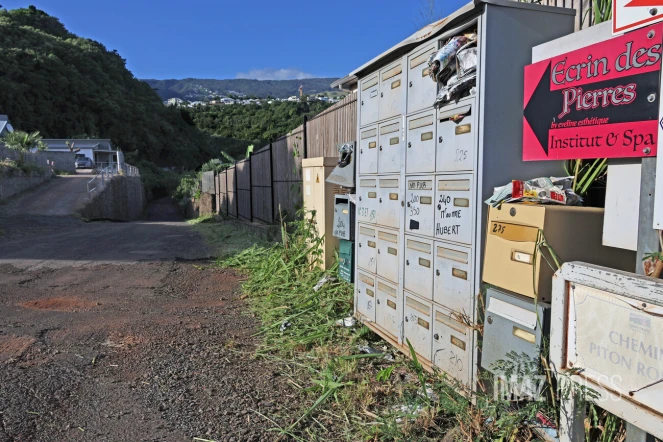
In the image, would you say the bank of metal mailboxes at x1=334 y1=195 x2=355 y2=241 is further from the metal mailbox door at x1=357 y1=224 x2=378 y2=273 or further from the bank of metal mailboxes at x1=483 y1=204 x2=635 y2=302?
the bank of metal mailboxes at x1=483 y1=204 x2=635 y2=302

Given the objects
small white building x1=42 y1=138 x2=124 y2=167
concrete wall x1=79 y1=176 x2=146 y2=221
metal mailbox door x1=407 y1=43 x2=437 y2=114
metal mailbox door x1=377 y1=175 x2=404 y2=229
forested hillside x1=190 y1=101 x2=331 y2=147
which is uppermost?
forested hillside x1=190 y1=101 x2=331 y2=147

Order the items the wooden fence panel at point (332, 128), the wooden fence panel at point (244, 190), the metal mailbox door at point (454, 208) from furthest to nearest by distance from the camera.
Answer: the wooden fence panel at point (244, 190) → the wooden fence panel at point (332, 128) → the metal mailbox door at point (454, 208)

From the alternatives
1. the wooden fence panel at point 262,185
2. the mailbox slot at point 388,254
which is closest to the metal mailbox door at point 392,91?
the mailbox slot at point 388,254

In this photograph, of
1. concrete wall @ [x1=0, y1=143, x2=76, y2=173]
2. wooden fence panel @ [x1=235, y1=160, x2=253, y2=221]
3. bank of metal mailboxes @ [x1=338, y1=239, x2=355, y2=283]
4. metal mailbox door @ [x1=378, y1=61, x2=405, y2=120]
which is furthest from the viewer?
concrete wall @ [x1=0, y1=143, x2=76, y2=173]

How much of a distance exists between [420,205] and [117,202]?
3119 centimetres

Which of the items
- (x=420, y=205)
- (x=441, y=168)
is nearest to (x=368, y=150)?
(x=420, y=205)

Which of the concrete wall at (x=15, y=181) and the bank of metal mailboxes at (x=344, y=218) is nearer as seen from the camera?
the bank of metal mailboxes at (x=344, y=218)

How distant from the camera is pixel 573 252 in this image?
264 centimetres

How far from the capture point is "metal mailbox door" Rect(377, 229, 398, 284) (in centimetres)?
414

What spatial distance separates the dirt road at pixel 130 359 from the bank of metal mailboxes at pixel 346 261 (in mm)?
1143

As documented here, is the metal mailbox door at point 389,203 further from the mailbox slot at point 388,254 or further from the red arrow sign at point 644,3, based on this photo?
the red arrow sign at point 644,3

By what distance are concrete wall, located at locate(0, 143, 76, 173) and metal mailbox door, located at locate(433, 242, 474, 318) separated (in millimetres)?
27729

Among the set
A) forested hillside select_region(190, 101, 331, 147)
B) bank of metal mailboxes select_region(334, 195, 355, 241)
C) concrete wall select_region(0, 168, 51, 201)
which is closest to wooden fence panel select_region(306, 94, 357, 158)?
bank of metal mailboxes select_region(334, 195, 355, 241)

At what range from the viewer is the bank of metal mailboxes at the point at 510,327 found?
8.51 feet
